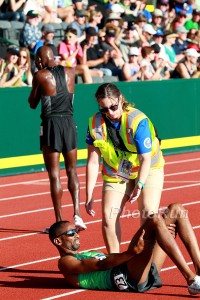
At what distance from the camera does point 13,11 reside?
19969 millimetres

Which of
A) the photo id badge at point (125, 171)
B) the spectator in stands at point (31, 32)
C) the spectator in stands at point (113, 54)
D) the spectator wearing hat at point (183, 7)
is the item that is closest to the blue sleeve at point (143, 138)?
the photo id badge at point (125, 171)

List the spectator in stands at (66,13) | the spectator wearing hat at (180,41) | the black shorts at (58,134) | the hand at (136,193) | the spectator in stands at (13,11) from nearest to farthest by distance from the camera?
the hand at (136,193) < the black shorts at (58,134) < the spectator in stands at (13,11) < the spectator in stands at (66,13) < the spectator wearing hat at (180,41)

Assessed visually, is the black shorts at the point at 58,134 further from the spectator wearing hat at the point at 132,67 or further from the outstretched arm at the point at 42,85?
the spectator wearing hat at the point at 132,67

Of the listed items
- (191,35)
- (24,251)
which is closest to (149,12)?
(191,35)

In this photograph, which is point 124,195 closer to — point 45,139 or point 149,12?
point 45,139

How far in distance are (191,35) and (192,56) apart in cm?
291

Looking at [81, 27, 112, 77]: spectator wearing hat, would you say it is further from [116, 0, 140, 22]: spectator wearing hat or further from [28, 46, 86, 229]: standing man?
[28, 46, 86, 229]: standing man

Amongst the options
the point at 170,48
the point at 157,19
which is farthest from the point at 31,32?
the point at 157,19

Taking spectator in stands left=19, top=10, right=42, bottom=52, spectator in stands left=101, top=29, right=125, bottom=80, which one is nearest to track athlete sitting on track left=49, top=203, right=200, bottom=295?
spectator in stands left=19, top=10, right=42, bottom=52

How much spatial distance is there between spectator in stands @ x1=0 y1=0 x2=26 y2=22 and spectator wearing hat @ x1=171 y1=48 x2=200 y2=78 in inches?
150

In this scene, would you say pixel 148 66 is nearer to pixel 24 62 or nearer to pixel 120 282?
pixel 24 62

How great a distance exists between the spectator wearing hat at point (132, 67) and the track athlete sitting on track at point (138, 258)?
11.9 meters

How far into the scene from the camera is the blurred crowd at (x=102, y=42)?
18297 mm

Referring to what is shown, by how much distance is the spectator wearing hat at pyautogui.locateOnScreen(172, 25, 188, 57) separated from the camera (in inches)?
898
